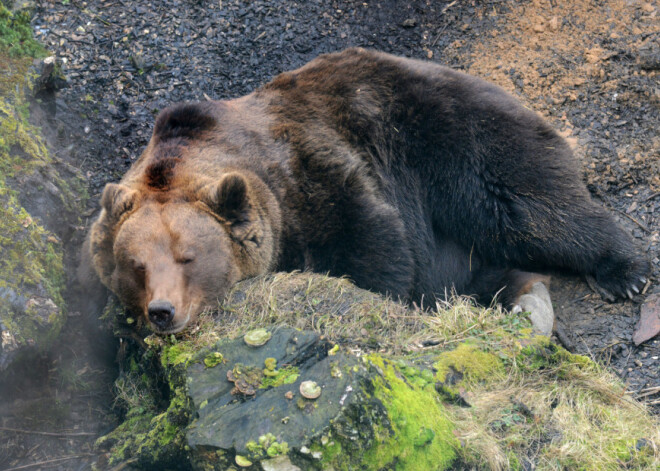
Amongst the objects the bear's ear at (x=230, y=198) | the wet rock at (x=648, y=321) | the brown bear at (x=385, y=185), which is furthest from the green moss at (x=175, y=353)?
the wet rock at (x=648, y=321)

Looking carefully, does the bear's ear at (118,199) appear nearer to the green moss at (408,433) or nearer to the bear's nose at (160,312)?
the bear's nose at (160,312)

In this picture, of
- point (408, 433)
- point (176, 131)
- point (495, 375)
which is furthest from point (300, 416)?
point (176, 131)

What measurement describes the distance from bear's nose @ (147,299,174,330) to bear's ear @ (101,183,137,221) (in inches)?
38.6

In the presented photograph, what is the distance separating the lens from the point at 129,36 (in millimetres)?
7359

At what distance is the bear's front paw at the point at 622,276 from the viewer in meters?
5.50

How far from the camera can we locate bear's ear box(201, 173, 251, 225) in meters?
4.42

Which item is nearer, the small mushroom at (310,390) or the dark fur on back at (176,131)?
the small mushroom at (310,390)

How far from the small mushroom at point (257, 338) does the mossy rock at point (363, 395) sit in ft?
0.14

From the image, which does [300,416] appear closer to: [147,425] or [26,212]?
[147,425]

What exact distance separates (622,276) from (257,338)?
143 inches

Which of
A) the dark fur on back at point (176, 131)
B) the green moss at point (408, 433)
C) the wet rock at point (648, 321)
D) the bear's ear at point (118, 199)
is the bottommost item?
the wet rock at point (648, 321)

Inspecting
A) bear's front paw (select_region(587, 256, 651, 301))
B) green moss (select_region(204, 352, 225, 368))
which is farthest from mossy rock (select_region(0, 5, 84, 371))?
bear's front paw (select_region(587, 256, 651, 301))

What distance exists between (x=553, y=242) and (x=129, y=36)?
5.41m

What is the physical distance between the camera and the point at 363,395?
3127 millimetres
